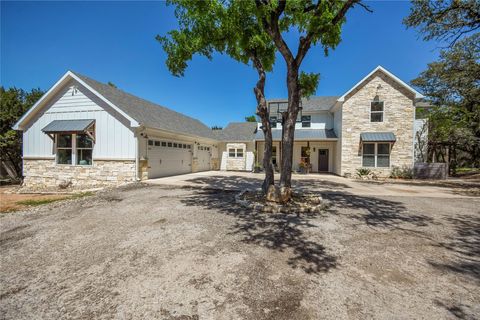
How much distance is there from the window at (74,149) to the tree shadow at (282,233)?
8.82 meters

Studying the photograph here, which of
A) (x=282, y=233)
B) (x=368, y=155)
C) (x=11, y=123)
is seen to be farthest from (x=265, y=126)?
(x=11, y=123)

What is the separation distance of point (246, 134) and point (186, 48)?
47.6 ft

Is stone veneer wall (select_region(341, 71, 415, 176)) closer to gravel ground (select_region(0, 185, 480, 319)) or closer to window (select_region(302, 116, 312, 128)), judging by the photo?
window (select_region(302, 116, 312, 128))

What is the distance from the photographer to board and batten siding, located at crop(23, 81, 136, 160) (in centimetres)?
1180

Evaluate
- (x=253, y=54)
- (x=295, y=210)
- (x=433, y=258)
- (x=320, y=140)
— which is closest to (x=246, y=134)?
(x=320, y=140)

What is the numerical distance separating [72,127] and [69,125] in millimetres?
400

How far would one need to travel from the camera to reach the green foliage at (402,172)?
48.8 feet

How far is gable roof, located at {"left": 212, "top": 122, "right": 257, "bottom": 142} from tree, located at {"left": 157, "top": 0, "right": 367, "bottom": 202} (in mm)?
12872

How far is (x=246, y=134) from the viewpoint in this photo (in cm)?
2264

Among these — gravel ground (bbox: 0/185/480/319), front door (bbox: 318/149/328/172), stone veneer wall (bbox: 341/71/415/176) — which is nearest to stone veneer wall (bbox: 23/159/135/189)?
gravel ground (bbox: 0/185/480/319)

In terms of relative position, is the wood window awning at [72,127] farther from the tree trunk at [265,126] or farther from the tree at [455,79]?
the tree at [455,79]

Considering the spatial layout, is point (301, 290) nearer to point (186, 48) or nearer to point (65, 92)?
point (186, 48)

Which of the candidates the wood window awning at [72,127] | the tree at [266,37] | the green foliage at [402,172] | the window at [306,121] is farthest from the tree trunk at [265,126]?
the window at [306,121]

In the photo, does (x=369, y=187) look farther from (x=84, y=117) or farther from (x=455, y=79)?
(x=84, y=117)
